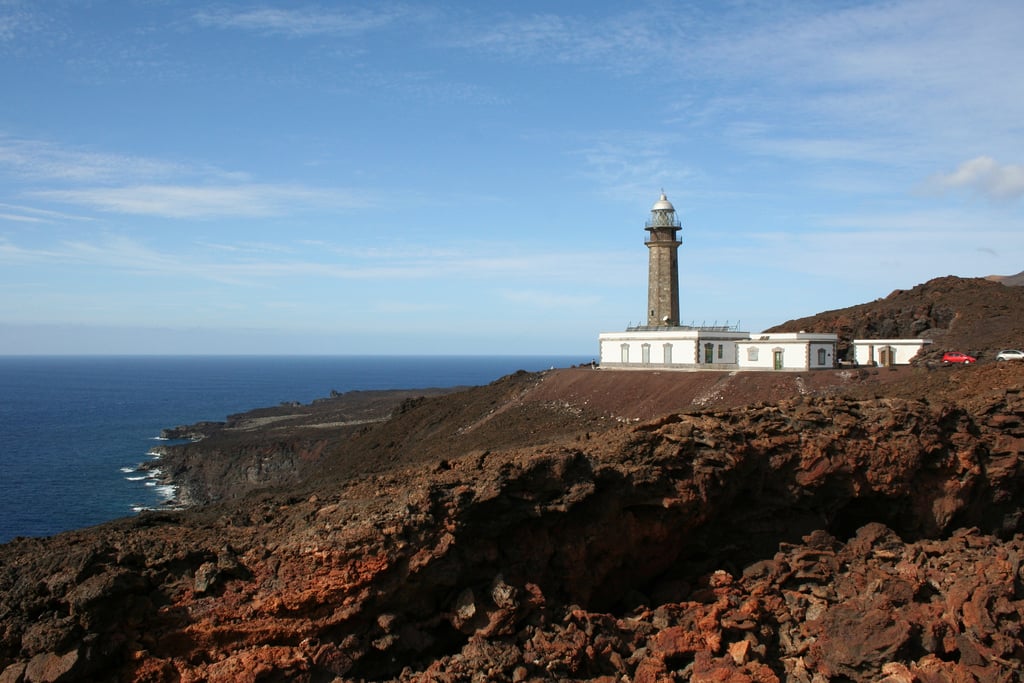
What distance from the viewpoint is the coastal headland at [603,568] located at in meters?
12.7

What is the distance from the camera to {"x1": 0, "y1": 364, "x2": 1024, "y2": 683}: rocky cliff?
1268cm

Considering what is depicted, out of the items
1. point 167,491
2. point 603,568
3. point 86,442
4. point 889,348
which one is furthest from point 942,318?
point 86,442

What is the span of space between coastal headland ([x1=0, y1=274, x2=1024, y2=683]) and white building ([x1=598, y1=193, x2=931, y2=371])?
19945mm

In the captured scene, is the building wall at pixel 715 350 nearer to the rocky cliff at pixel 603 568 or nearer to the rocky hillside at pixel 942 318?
the rocky hillside at pixel 942 318

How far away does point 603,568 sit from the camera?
648 inches

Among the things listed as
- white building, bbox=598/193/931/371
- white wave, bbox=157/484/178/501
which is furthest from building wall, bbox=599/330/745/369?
white wave, bbox=157/484/178/501

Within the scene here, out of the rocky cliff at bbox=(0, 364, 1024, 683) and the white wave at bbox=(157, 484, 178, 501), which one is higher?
the rocky cliff at bbox=(0, 364, 1024, 683)

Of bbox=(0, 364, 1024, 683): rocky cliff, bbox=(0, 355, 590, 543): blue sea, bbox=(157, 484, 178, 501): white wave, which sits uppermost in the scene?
bbox=(0, 364, 1024, 683): rocky cliff

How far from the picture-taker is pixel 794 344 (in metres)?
43.6

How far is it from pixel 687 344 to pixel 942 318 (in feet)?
65.0

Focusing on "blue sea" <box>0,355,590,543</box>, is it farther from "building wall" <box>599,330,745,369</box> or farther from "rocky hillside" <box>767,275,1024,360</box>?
"rocky hillside" <box>767,275,1024,360</box>

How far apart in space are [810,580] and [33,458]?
61.9 meters

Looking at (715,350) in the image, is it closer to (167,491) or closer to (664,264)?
(664,264)

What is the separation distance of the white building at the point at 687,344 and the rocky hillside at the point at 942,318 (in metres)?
3.56
